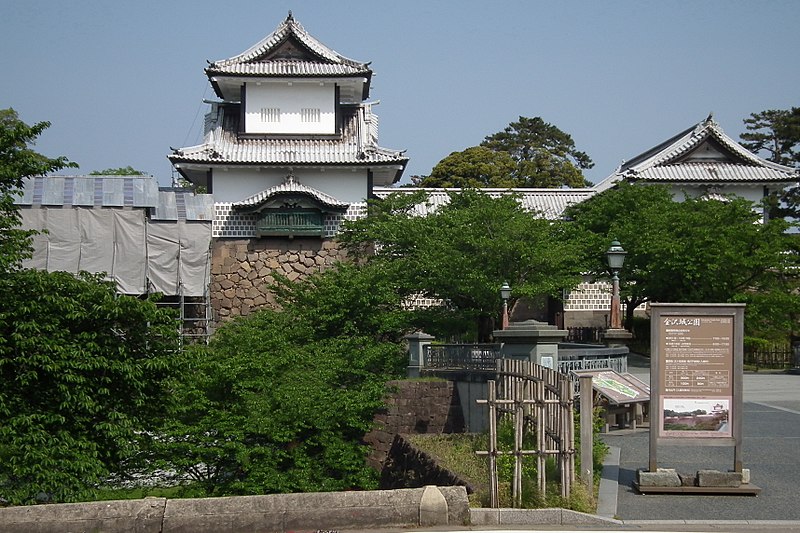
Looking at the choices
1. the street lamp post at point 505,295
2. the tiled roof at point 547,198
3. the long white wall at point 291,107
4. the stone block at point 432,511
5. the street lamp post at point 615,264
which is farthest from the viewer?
the tiled roof at point 547,198

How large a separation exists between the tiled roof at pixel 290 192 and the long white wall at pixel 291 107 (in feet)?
10.2

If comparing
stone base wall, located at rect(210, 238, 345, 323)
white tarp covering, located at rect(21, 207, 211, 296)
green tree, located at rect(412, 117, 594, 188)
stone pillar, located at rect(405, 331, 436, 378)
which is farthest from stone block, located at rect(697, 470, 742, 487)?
green tree, located at rect(412, 117, 594, 188)

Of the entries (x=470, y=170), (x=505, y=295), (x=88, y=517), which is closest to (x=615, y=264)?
(x=505, y=295)

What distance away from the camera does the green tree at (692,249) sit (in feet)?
113

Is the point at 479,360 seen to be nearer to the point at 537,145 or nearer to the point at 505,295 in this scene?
the point at 505,295

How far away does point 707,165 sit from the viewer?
44.1 meters

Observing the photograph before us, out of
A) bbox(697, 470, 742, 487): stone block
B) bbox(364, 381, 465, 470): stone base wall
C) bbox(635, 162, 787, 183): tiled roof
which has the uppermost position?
bbox(635, 162, 787, 183): tiled roof

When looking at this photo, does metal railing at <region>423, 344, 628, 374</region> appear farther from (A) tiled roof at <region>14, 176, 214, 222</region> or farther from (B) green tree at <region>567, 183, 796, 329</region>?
(A) tiled roof at <region>14, 176, 214, 222</region>

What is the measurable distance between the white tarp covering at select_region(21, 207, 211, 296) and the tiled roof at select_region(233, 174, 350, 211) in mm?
1938

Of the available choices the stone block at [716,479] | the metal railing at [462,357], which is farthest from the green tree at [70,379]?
the stone block at [716,479]

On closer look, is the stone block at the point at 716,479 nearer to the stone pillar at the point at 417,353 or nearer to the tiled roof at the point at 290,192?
the stone pillar at the point at 417,353

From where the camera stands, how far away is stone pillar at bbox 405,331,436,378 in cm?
2462

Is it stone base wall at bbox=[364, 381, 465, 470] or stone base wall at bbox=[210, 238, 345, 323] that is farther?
stone base wall at bbox=[210, 238, 345, 323]

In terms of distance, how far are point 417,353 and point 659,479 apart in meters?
13.9
